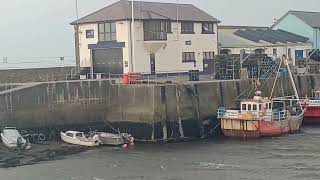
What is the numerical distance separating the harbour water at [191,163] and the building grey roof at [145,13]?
46.5ft

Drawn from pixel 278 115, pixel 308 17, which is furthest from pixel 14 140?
pixel 308 17

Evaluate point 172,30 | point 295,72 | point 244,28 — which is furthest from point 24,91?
point 244,28

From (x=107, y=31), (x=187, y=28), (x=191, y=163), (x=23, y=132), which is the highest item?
(x=187, y=28)

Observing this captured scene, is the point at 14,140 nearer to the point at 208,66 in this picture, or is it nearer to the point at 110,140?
the point at 110,140

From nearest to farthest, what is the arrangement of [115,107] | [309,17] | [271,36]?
1. [115,107]
2. [271,36]
3. [309,17]

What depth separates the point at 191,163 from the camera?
33438 millimetres

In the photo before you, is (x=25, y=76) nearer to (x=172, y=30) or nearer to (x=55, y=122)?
(x=55, y=122)

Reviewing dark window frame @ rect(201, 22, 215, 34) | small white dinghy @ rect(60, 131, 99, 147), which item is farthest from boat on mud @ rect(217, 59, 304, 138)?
dark window frame @ rect(201, 22, 215, 34)

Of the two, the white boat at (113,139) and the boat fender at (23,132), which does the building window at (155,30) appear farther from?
the boat fender at (23,132)

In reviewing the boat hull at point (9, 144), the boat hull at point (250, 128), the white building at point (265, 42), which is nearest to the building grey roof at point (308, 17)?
A: the white building at point (265, 42)

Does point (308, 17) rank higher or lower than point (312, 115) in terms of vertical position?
higher

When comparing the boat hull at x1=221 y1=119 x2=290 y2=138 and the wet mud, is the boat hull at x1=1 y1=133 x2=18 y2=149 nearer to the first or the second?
the wet mud

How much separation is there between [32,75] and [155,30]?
11023 mm

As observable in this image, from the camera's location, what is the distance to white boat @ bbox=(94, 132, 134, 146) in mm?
38906
